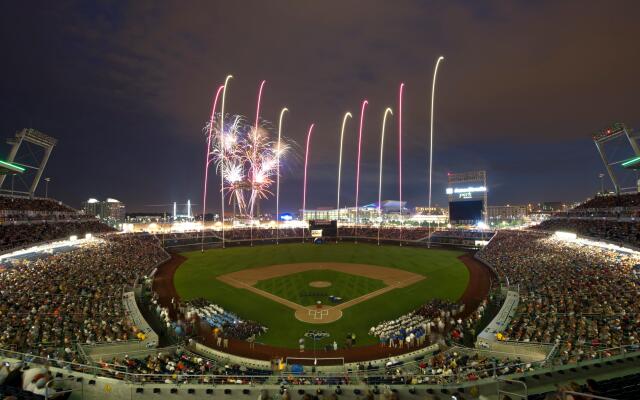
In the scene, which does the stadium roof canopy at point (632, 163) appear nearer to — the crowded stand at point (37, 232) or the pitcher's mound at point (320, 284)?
the pitcher's mound at point (320, 284)

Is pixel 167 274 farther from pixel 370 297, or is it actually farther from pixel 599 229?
pixel 599 229

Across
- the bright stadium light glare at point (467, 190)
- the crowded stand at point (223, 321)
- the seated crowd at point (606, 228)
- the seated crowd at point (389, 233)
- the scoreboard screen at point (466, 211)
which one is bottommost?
the crowded stand at point (223, 321)

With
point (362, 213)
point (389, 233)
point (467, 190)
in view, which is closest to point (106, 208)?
point (362, 213)

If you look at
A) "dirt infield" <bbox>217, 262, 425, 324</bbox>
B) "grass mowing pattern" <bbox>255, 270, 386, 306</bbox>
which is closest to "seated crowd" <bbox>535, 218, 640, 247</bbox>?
"dirt infield" <bbox>217, 262, 425, 324</bbox>

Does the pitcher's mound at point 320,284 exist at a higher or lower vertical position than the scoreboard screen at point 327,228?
lower

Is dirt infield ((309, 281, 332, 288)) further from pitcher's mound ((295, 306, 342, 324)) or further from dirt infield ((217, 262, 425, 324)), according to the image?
pitcher's mound ((295, 306, 342, 324))

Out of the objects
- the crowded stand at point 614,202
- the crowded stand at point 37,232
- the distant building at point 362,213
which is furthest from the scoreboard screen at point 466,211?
the distant building at point 362,213

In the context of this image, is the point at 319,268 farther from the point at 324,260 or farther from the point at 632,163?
the point at 632,163

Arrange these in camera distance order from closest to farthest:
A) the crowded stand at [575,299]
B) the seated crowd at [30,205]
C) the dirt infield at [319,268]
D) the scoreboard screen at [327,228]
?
the crowded stand at [575,299] < the dirt infield at [319,268] < the seated crowd at [30,205] < the scoreboard screen at [327,228]
